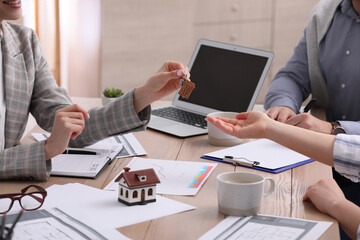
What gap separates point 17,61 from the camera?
5.27ft

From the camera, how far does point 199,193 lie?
123cm

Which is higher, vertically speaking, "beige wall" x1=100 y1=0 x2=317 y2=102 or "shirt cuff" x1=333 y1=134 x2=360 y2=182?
"shirt cuff" x1=333 y1=134 x2=360 y2=182

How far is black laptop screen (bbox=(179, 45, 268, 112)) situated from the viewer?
1.85 metres

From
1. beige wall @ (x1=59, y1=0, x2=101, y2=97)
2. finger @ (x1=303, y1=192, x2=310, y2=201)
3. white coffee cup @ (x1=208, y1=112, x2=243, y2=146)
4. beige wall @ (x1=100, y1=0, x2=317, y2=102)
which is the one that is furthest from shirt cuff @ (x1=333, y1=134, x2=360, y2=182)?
beige wall @ (x1=59, y1=0, x2=101, y2=97)

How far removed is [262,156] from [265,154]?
2 cm

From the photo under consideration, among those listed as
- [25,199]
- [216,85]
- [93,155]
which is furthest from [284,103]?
[25,199]

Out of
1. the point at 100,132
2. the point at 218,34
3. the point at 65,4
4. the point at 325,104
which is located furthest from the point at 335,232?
the point at 65,4

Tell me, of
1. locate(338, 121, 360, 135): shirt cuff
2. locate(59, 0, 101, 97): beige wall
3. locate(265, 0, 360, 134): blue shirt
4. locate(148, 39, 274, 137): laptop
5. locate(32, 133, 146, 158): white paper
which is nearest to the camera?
locate(32, 133, 146, 158): white paper

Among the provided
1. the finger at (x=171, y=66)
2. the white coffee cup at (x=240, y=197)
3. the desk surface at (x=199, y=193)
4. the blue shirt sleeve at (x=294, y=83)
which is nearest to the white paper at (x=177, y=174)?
the desk surface at (x=199, y=193)

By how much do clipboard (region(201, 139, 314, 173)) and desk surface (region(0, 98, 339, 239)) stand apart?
0.9 inches

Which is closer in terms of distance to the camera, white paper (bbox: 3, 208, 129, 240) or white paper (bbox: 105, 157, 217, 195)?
white paper (bbox: 3, 208, 129, 240)

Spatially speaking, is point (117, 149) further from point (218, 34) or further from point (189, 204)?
point (218, 34)

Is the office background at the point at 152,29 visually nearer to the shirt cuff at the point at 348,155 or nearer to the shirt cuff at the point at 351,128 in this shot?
the shirt cuff at the point at 351,128

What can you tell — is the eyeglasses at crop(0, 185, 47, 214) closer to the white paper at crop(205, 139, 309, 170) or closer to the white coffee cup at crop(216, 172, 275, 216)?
the white coffee cup at crop(216, 172, 275, 216)
